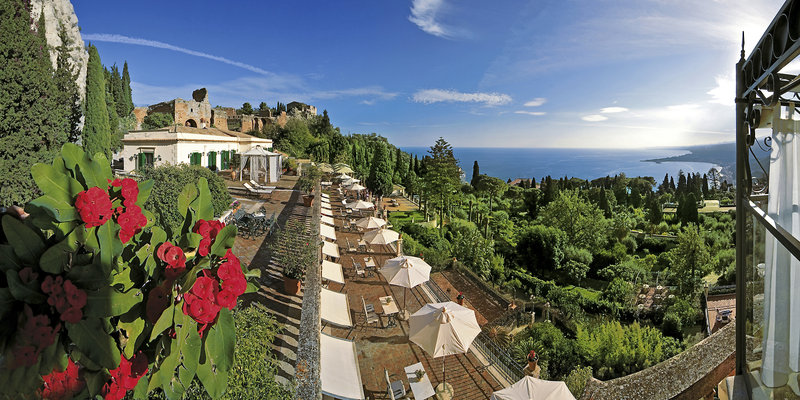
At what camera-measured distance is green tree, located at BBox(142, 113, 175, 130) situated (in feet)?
108

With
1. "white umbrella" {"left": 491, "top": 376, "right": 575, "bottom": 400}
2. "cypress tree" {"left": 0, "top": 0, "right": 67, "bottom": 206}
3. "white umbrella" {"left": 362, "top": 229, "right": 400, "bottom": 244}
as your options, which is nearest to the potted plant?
"white umbrella" {"left": 362, "top": 229, "right": 400, "bottom": 244}

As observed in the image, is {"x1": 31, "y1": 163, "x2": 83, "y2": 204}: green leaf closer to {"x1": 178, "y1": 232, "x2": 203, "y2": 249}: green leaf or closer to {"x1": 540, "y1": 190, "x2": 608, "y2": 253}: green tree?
{"x1": 178, "y1": 232, "x2": 203, "y2": 249}: green leaf

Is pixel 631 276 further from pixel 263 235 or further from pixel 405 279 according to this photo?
pixel 263 235

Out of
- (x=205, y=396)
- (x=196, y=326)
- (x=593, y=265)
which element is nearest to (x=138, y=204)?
(x=196, y=326)

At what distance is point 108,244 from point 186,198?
43 centimetres

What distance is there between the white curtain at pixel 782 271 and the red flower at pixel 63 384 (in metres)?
3.03

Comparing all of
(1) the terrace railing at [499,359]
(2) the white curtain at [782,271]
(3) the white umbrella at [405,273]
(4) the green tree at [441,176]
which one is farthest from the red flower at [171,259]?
(4) the green tree at [441,176]

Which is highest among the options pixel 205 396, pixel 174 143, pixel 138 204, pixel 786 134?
pixel 174 143

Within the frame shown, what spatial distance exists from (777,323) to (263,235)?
10689mm

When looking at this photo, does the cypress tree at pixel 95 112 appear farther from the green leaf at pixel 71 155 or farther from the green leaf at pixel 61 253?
the green leaf at pixel 61 253

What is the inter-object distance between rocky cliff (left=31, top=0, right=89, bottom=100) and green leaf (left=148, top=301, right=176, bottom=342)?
65.6 feet

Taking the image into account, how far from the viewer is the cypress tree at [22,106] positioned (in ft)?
35.8

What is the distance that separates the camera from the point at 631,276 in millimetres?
16719

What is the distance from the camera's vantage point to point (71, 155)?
1.56m
